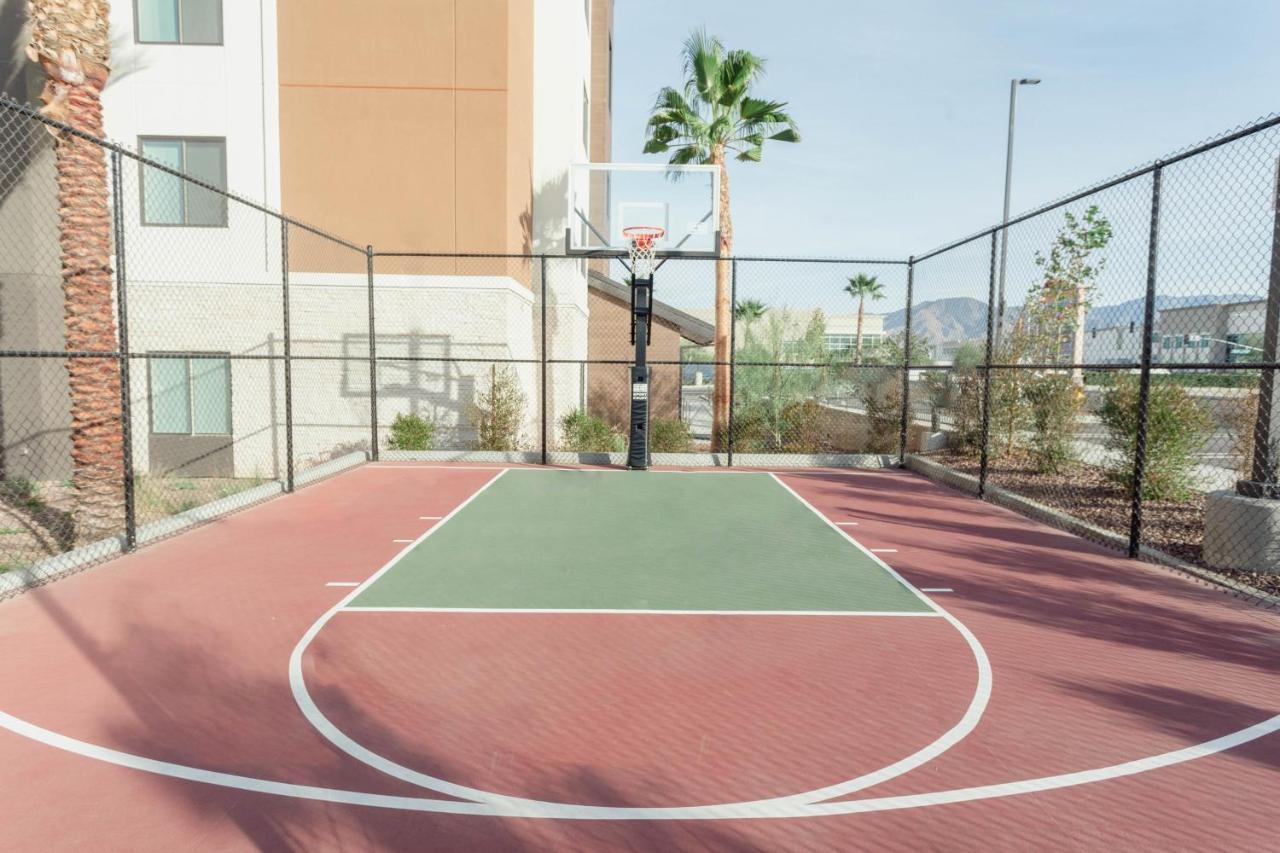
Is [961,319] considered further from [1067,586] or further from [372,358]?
[372,358]

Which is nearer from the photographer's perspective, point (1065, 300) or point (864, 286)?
point (1065, 300)

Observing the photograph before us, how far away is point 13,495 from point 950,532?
13720 mm

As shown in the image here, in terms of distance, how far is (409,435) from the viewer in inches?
581

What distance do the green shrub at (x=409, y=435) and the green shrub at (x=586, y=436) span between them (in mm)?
2980

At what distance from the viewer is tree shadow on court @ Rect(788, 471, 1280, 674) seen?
5.52 metres

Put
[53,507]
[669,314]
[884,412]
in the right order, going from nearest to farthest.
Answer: [53,507] → [884,412] → [669,314]

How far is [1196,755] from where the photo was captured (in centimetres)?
391

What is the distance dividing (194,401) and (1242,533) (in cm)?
1657

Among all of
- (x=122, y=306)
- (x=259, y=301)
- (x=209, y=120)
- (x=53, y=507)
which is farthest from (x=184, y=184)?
(x=122, y=306)

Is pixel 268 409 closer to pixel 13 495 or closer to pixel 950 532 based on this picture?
pixel 13 495

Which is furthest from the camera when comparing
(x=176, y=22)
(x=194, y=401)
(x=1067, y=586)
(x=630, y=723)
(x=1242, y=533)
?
(x=176, y=22)

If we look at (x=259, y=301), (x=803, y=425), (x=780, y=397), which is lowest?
(x=803, y=425)

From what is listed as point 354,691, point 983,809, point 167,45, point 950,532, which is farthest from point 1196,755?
point 167,45

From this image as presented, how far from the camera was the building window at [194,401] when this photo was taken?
50.0 feet
